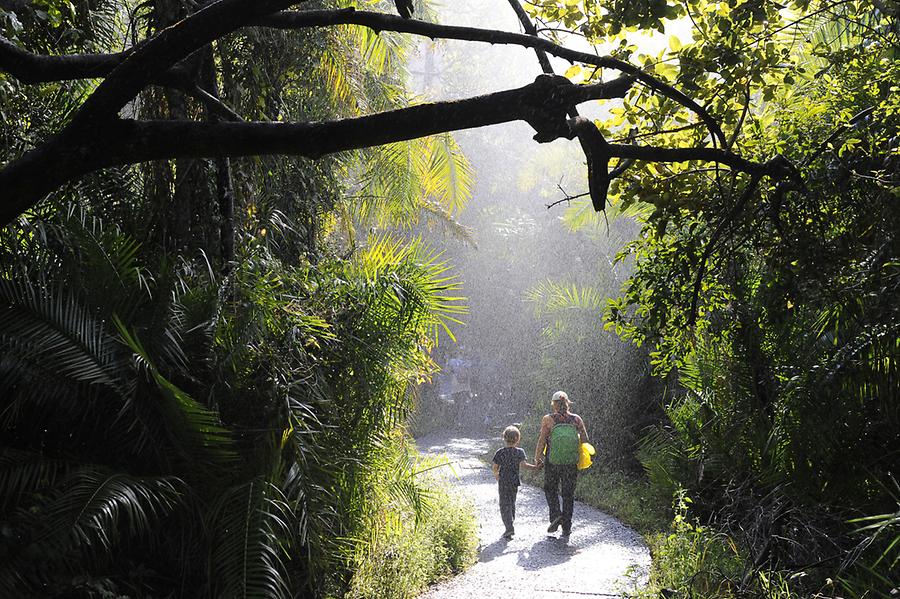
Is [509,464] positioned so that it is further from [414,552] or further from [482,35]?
[482,35]

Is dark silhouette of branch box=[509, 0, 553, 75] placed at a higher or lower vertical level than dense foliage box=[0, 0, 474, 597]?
higher

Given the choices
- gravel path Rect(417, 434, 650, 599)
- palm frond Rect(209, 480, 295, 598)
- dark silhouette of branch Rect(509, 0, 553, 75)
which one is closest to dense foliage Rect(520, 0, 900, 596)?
dark silhouette of branch Rect(509, 0, 553, 75)

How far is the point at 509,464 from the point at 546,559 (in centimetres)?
135

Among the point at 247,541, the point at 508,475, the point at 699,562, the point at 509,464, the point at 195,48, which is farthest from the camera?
the point at 509,464

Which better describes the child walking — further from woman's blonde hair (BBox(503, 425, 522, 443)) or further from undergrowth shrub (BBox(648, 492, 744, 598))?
undergrowth shrub (BBox(648, 492, 744, 598))

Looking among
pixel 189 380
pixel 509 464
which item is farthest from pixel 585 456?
pixel 189 380

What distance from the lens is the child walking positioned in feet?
31.7

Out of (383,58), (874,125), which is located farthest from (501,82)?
(874,125)

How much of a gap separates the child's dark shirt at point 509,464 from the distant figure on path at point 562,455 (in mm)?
295

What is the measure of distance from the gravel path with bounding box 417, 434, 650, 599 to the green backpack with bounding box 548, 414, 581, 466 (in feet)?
3.23

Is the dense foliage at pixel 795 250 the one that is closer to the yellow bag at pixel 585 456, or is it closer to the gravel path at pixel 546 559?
the gravel path at pixel 546 559

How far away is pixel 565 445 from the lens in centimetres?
973

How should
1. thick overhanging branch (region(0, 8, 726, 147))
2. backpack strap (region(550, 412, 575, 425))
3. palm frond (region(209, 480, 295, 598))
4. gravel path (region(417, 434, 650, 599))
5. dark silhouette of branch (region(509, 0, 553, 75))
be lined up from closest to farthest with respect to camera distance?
thick overhanging branch (region(0, 8, 726, 147)) → dark silhouette of branch (region(509, 0, 553, 75)) → palm frond (region(209, 480, 295, 598)) → gravel path (region(417, 434, 650, 599)) → backpack strap (region(550, 412, 575, 425))

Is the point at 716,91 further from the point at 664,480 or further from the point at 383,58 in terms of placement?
the point at 383,58
